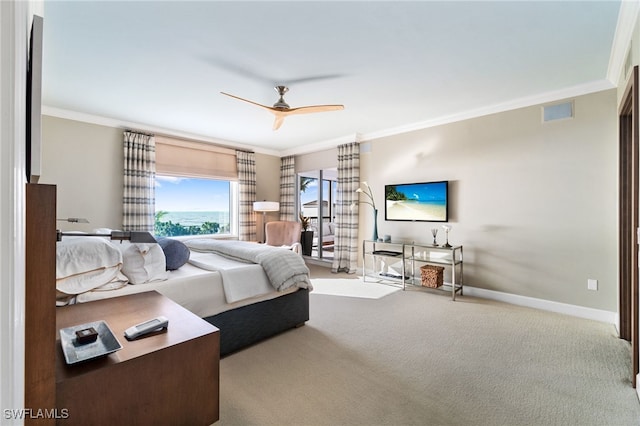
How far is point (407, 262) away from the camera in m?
4.70

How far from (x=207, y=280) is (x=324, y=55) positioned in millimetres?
2123

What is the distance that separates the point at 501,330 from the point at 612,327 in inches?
44.3

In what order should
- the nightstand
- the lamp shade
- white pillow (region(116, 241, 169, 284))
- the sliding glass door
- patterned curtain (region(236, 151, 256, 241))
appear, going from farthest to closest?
the sliding glass door < patterned curtain (region(236, 151, 256, 241)) < the lamp shade < white pillow (region(116, 241, 169, 284)) < the nightstand

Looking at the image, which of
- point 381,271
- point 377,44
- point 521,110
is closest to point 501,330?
point 381,271

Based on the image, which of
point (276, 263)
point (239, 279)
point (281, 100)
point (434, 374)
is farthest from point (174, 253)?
point (434, 374)

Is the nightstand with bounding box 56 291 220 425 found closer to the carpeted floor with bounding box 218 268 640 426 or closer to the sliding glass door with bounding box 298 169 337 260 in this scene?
the carpeted floor with bounding box 218 268 640 426

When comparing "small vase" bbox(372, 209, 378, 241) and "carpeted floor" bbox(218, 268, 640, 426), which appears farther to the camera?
"small vase" bbox(372, 209, 378, 241)

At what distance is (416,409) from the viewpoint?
1.74 m

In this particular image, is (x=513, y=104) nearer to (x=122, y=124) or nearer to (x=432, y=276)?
(x=432, y=276)

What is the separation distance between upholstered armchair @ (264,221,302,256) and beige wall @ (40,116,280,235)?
2.35 m

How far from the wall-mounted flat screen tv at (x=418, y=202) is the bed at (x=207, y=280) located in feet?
7.65

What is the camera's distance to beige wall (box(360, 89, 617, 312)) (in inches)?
123

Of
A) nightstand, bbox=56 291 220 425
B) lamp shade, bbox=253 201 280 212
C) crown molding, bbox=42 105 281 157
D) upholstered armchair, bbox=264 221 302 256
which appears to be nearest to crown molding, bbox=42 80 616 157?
crown molding, bbox=42 105 281 157

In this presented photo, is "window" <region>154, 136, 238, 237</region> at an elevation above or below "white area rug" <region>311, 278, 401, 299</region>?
above
